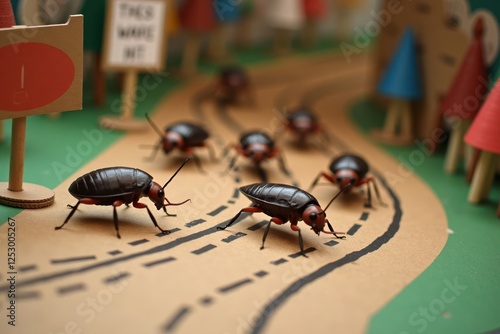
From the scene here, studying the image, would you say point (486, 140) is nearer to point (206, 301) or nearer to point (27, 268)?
point (206, 301)

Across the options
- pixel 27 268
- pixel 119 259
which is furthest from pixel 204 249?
pixel 27 268

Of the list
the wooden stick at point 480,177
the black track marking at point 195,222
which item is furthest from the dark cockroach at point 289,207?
the wooden stick at point 480,177

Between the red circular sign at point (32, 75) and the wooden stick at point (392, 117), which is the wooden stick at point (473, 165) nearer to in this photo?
the wooden stick at point (392, 117)

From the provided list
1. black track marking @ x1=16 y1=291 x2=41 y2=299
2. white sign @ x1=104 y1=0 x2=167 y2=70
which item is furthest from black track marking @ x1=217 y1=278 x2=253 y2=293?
white sign @ x1=104 y1=0 x2=167 y2=70

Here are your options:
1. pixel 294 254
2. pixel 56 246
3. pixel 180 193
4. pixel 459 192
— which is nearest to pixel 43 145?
pixel 180 193

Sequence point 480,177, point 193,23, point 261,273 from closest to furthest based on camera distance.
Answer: point 261,273, point 480,177, point 193,23

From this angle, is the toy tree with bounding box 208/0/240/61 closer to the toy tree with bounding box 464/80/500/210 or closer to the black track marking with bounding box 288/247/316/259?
the toy tree with bounding box 464/80/500/210

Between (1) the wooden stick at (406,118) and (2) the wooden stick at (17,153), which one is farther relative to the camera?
(1) the wooden stick at (406,118)
